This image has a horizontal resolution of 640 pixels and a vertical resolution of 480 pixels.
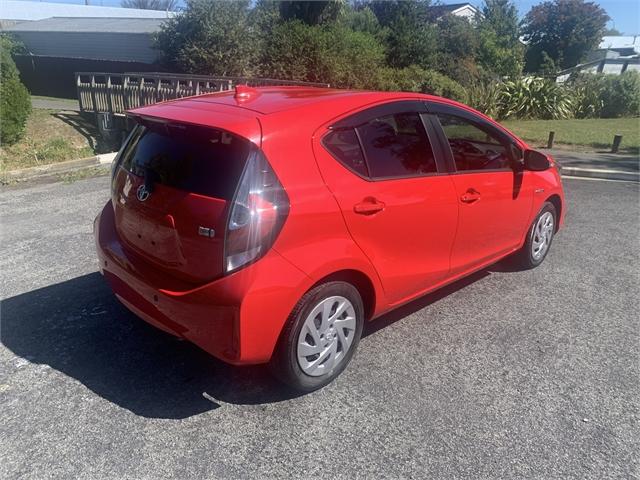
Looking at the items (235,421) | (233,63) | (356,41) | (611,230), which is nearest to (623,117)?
(356,41)

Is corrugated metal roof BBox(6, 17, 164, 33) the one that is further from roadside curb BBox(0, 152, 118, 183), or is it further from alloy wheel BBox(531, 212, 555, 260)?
alloy wheel BBox(531, 212, 555, 260)

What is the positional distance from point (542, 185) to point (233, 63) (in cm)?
1383

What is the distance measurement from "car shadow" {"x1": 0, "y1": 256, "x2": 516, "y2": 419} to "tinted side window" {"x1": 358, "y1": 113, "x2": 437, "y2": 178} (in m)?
1.25

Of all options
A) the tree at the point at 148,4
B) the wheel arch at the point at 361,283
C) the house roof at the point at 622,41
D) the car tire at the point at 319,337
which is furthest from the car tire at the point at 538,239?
the tree at the point at 148,4

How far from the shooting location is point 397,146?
336cm

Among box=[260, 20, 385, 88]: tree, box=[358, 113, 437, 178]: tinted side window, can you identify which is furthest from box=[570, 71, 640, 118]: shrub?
box=[358, 113, 437, 178]: tinted side window

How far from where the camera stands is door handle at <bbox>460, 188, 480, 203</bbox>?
3742mm

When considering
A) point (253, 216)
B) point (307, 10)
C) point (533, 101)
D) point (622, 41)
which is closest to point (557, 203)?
point (253, 216)

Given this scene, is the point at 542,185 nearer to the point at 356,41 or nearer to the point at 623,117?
the point at 356,41

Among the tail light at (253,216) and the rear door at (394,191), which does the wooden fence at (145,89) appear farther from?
the tail light at (253,216)

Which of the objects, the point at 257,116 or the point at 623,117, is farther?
the point at 623,117

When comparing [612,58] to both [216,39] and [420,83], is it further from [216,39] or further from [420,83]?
[216,39]

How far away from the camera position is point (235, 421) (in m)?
2.79

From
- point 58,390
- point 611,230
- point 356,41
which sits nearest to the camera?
point 58,390
